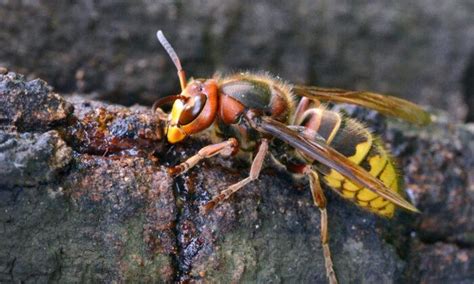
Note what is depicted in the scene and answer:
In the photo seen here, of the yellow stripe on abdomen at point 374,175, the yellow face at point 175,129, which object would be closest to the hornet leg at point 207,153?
the yellow face at point 175,129

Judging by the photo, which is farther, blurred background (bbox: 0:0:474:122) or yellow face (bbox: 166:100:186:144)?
blurred background (bbox: 0:0:474:122)

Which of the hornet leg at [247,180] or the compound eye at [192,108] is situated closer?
the hornet leg at [247,180]

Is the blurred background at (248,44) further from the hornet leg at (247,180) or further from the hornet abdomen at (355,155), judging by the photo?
the hornet leg at (247,180)

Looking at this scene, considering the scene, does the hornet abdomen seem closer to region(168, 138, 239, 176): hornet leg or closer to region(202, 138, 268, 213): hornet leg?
region(202, 138, 268, 213): hornet leg

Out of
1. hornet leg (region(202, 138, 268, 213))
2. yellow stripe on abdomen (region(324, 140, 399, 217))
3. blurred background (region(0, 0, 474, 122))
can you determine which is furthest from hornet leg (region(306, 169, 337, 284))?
blurred background (region(0, 0, 474, 122))

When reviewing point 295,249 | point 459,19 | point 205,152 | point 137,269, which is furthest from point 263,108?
point 459,19

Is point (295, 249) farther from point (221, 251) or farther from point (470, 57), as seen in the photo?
point (470, 57)

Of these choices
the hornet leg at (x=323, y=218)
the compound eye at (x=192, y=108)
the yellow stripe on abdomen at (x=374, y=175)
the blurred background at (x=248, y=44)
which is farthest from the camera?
the blurred background at (x=248, y=44)
